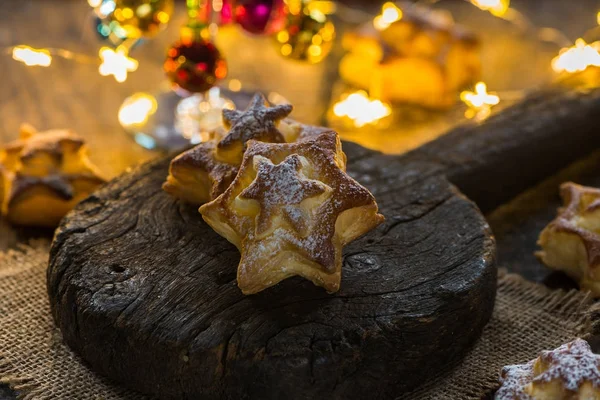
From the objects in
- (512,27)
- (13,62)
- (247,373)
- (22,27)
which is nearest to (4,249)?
(247,373)

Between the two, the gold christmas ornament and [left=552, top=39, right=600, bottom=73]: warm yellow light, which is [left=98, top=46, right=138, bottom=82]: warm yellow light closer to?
the gold christmas ornament

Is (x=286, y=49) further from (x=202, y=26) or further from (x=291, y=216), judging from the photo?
(x=291, y=216)

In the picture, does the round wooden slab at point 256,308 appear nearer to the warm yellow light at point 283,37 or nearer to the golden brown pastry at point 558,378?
the golden brown pastry at point 558,378

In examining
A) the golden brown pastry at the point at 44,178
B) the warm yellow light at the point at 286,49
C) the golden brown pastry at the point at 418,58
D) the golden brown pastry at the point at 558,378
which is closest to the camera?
the golden brown pastry at the point at 558,378

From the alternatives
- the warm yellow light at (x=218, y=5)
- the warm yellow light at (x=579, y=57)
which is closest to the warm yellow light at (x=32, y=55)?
the warm yellow light at (x=218, y=5)

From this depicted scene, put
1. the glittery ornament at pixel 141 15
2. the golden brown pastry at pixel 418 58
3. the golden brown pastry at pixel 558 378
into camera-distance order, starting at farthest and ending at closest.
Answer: the golden brown pastry at pixel 418 58 → the glittery ornament at pixel 141 15 → the golden brown pastry at pixel 558 378

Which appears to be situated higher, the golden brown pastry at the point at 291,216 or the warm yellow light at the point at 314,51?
the warm yellow light at the point at 314,51

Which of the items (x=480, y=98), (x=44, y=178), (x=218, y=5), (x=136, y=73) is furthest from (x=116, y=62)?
(x=480, y=98)
